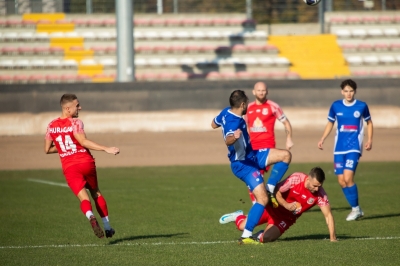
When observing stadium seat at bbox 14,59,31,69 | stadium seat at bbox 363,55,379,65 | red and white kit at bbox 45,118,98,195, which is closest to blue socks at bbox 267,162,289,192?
red and white kit at bbox 45,118,98,195

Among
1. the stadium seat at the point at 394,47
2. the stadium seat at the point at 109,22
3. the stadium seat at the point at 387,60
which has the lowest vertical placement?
the stadium seat at the point at 387,60

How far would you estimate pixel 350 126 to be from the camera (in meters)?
11.7

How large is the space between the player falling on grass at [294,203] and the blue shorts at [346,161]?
279 cm

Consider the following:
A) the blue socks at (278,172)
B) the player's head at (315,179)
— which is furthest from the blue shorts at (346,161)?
the player's head at (315,179)

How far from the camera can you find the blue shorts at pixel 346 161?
11555 millimetres

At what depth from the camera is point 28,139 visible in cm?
2016

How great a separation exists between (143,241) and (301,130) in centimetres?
1216

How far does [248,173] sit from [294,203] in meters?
0.68

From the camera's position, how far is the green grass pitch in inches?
313

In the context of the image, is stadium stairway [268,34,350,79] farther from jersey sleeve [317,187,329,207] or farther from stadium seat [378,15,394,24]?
jersey sleeve [317,187,329,207]

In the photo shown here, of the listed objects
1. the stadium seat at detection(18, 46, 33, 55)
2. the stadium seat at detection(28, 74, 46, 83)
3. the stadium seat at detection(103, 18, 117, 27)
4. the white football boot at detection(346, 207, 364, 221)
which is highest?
the stadium seat at detection(103, 18, 117, 27)

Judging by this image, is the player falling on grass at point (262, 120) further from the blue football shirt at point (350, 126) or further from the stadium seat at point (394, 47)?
the stadium seat at point (394, 47)

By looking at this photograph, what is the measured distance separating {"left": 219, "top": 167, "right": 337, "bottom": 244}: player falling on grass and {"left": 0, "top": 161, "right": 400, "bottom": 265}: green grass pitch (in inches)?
7.9

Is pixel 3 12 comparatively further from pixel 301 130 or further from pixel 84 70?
pixel 301 130
